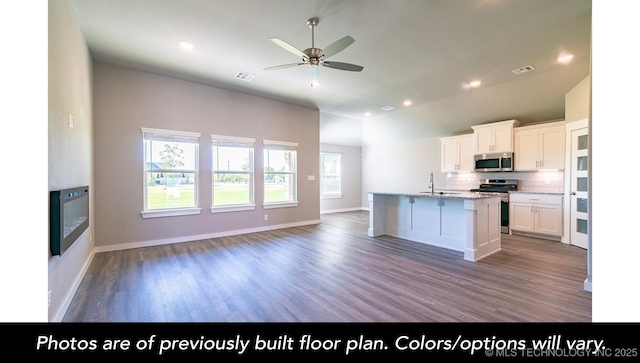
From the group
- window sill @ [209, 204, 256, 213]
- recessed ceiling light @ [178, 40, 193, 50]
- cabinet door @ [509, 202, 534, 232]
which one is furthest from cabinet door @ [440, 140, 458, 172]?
recessed ceiling light @ [178, 40, 193, 50]

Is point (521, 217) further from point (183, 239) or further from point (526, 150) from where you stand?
point (183, 239)

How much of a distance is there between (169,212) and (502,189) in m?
7.21

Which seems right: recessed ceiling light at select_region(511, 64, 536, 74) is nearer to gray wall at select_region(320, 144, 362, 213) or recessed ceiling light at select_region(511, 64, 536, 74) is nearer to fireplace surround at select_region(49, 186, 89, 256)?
gray wall at select_region(320, 144, 362, 213)

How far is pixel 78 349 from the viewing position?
5.29 feet

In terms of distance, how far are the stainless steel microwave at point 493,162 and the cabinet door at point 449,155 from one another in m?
0.61

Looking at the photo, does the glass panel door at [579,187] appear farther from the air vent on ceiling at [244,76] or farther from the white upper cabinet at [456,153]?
the air vent on ceiling at [244,76]

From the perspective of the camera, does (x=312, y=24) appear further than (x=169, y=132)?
No

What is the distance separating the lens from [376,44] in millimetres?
3510

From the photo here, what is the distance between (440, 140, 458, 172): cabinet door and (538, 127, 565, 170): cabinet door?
186 centimetres

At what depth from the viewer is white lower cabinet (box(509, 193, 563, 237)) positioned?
16.3 ft

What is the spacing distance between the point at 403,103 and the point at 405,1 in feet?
12.8

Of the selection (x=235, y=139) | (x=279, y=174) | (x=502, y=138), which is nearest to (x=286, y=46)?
(x=235, y=139)

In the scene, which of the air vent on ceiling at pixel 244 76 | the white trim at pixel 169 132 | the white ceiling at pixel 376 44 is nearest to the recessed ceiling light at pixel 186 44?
the white ceiling at pixel 376 44
